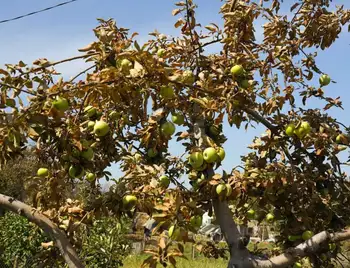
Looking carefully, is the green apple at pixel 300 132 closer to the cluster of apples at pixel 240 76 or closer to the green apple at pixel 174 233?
the cluster of apples at pixel 240 76

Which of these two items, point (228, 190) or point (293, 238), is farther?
point (293, 238)

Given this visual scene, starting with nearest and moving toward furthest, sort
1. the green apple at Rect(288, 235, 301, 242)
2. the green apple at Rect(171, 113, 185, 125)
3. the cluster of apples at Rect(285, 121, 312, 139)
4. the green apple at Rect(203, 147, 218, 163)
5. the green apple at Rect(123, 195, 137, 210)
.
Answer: the green apple at Rect(123, 195, 137, 210), the green apple at Rect(203, 147, 218, 163), the green apple at Rect(171, 113, 185, 125), the cluster of apples at Rect(285, 121, 312, 139), the green apple at Rect(288, 235, 301, 242)

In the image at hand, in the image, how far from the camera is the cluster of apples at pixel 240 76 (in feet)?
8.68

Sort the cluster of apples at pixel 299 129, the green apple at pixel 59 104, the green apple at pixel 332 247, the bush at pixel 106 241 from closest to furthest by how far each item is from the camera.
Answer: the green apple at pixel 59 104
the cluster of apples at pixel 299 129
the green apple at pixel 332 247
the bush at pixel 106 241

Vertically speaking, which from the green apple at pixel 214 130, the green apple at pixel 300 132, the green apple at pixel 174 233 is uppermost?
the green apple at pixel 214 130

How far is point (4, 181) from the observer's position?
82.6ft

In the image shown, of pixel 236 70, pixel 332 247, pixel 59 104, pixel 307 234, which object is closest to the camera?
pixel 59 104

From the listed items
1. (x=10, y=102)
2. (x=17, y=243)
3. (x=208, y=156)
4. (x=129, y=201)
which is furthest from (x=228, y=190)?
(x=17, y=243)

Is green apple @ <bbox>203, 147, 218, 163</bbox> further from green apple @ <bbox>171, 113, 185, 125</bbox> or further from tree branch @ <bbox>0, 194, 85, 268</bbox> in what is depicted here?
tree branch @ <bbox>0, 194, 85, 268</bbox>

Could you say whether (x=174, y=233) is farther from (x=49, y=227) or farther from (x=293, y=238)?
(x=293, y=238)

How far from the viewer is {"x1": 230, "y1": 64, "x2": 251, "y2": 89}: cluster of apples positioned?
2.64 m

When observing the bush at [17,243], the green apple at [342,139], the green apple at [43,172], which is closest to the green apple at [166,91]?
the green apple at [43,172]

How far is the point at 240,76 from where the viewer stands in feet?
8.86

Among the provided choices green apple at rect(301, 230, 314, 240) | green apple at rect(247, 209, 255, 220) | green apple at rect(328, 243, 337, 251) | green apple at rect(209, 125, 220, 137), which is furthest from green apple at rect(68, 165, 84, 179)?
green apple at rect(328, 243, 337, 251)
